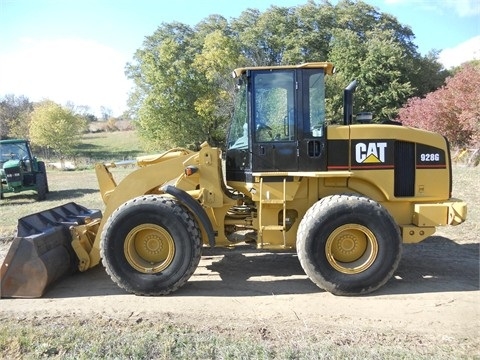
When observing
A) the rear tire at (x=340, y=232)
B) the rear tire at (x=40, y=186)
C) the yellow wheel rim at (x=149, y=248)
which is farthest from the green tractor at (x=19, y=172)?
the rear tire at (x=340, y=232)

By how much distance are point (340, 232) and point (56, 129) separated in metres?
40.1

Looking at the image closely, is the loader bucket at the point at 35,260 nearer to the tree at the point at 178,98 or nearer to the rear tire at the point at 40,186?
the rear tire at the point at 40,186

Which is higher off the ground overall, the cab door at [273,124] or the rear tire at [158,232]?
the cab door at [273,124]

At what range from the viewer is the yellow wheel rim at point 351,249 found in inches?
199

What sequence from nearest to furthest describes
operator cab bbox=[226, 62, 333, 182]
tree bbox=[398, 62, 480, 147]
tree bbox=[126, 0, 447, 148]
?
1. operator cab bbox=[226, 62, 333, 182]
2. tree bbox=[398, 62, 480, 147]
3. tree bbox=[126, 0, 447, 148]

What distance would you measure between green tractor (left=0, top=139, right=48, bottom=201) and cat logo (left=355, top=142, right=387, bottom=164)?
41.4 feet

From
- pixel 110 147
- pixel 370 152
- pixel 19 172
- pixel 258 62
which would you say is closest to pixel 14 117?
pixel 110 147

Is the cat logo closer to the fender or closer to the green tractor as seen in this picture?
the fender

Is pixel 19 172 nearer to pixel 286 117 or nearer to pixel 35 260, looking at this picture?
pixel 35 260

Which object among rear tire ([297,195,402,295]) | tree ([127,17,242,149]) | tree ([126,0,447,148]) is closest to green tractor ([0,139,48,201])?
rear tire ([297,195,402,295])

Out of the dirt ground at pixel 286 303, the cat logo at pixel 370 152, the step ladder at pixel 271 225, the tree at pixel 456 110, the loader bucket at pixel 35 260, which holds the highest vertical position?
the tree at pixel 456 110

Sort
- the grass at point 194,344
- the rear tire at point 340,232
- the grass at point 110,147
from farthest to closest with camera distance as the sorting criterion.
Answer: the grass at point 110,147, the rear tire at point 340,232, the grass at point 194,344

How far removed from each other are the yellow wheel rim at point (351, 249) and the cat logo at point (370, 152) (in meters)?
0.85

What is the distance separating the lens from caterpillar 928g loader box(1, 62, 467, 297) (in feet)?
16.5
